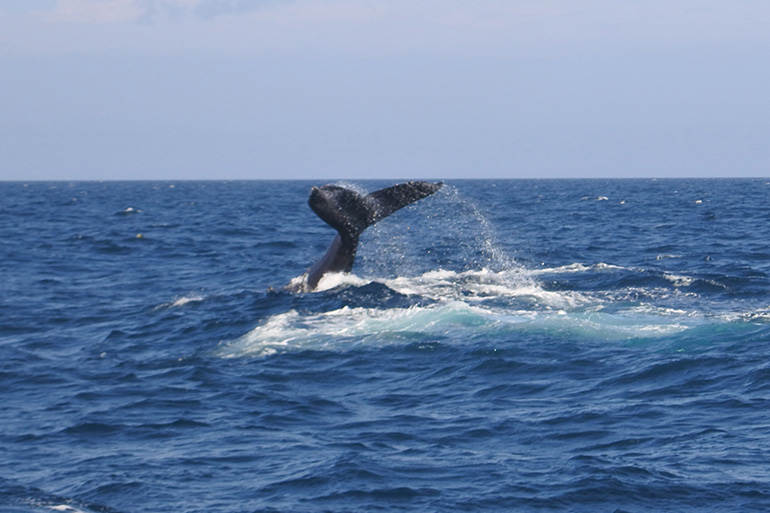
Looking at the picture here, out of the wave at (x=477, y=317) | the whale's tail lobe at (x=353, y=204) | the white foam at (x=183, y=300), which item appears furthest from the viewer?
the white foam at (x=183, y=300)

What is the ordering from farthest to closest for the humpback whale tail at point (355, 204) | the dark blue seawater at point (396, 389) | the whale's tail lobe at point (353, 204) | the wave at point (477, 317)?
the whale's tail lobe at point (353, 204) → the humpback whale tail at point (355, 204) → the wave at point (477, 317) → the dark blue seawater at point (396, 389)

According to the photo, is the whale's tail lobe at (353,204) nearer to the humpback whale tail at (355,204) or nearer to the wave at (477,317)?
the humpback whale tail at (355,204)

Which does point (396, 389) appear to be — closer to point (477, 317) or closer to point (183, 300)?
point (477, 317)

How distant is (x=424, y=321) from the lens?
16500 mm

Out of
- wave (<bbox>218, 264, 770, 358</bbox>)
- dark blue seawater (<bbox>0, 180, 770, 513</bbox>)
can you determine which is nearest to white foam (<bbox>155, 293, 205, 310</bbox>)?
dark blue seawater (<bbox>0, 180, 770, 513</bbox>)

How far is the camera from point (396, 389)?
12.5 meters

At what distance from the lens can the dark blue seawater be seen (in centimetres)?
894

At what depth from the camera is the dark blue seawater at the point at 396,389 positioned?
894 cm

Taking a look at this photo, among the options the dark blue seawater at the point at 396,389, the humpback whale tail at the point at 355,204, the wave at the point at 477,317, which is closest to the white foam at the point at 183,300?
the dark blue seawater at the point at 396,389

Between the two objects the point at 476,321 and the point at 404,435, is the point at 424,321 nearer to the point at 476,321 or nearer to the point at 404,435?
the point at 476,321

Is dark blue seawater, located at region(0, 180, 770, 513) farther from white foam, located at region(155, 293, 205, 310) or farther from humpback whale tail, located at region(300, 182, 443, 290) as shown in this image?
humpback whale tail, located at region(300, 182, 443, 290)

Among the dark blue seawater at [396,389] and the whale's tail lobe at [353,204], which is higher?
the whale's tail lobe at [353,204]

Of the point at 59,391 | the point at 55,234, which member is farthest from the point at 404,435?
the point at 55,234

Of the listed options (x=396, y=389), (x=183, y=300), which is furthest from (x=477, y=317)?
(x=183, y=300)
